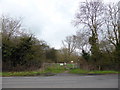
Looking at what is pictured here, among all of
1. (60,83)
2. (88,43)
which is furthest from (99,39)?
(60,83)

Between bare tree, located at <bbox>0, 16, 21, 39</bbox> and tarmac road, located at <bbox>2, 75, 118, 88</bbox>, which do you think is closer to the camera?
tarmac road, located at <bbox>2, 75, 118, 88</bbox>

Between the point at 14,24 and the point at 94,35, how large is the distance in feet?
55.8

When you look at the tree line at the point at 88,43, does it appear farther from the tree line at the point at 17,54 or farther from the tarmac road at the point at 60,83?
the tarmac road at the point at 60,83

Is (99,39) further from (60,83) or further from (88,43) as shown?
(60,83)

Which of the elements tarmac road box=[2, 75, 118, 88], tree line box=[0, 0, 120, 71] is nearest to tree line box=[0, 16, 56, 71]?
tree line box=[0, 0, 120, 71]

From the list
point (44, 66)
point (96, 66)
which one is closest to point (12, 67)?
point (44, 66)

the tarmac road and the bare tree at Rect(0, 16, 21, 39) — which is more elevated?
the bare tree at Rect(0, 16, 21, 39)

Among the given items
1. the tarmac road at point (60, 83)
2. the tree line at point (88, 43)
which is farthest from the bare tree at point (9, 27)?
the tarmac road at point (60, 83)

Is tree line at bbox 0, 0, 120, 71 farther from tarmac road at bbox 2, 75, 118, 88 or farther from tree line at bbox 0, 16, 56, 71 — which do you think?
tarmac road at bbox 2, 75, 118, 88

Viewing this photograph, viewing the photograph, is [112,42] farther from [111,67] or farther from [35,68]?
[35,68]

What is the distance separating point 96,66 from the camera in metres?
33.2

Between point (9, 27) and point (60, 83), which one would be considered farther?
point (9, 27)

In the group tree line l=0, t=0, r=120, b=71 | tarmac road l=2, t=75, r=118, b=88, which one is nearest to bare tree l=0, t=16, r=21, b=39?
tree line l=0, t=0, r=120, b=71

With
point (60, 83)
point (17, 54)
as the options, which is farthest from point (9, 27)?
point (60, 83)
